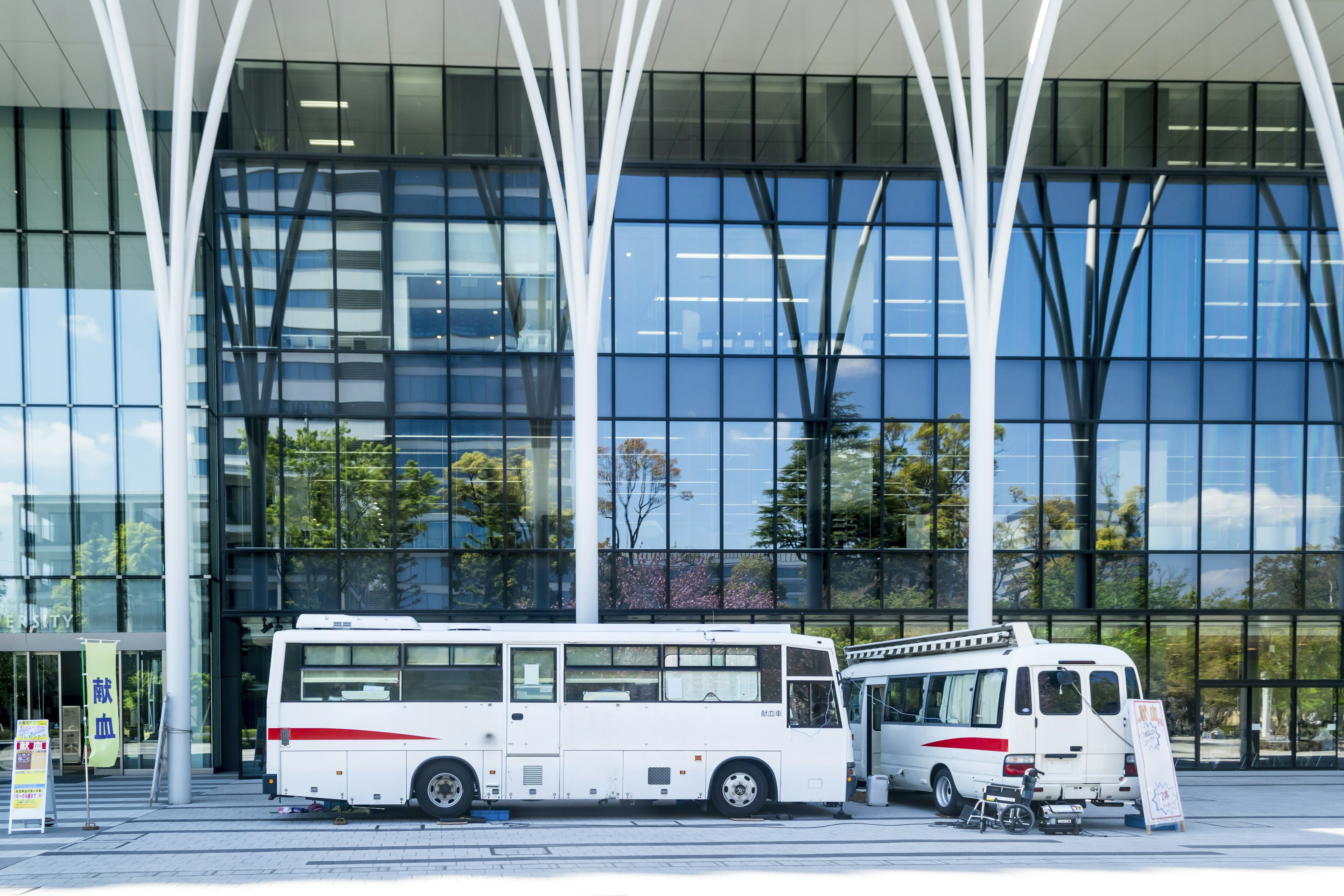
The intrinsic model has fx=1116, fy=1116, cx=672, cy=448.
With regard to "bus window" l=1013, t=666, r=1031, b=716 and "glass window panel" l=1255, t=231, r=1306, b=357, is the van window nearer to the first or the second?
"bus window" l=1013, t=666, r=1031, b=716

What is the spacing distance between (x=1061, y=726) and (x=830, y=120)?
13.6 m

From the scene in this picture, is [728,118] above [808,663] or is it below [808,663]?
above

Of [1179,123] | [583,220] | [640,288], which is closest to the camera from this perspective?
[583,220]

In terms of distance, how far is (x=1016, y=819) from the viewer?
14.7m

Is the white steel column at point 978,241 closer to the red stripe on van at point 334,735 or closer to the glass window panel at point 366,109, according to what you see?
the red stripe on van at point 334,735

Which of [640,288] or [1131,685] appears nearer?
[1131,685]

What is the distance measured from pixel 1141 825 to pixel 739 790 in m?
5.55

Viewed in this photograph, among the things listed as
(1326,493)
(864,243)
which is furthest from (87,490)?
(1326,493)

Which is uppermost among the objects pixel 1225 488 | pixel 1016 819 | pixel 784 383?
pixel 784 383

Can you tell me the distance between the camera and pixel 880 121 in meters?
23.4

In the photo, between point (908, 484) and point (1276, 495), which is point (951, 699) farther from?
point (1276, 495)

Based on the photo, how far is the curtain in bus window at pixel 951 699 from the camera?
16.1m

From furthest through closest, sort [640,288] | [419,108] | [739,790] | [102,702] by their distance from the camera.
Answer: [419,108], [640,288], [102,702], [739,790]

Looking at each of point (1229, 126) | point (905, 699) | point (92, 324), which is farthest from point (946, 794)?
point (92, 324)
